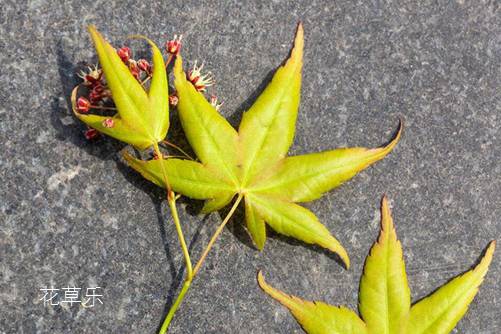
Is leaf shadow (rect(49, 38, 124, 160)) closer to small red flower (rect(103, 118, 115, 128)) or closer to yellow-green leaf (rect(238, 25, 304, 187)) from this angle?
small red flower (rect(103, 118, 115, 128))

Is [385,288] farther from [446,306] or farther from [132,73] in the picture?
[132,73]

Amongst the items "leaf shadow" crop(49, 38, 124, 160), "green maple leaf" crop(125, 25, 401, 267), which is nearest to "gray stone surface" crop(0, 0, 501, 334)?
"leaf shadow" crop(49, 38, 124, 160)

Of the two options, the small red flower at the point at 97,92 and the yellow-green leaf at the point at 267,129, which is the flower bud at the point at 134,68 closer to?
the small red flower at the point at 97,92

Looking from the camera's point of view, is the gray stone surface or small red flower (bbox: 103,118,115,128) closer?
small red flower (bbox: 103,118,115,128)

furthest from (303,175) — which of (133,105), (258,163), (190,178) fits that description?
(133,105)

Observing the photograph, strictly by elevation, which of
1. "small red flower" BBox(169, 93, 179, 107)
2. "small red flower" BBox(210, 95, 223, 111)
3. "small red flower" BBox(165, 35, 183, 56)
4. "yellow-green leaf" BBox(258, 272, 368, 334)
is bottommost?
"yellow-green leaf" BBox(258, 272, 368, 334)

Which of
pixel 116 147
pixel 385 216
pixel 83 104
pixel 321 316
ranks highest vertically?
pixel 83 104
